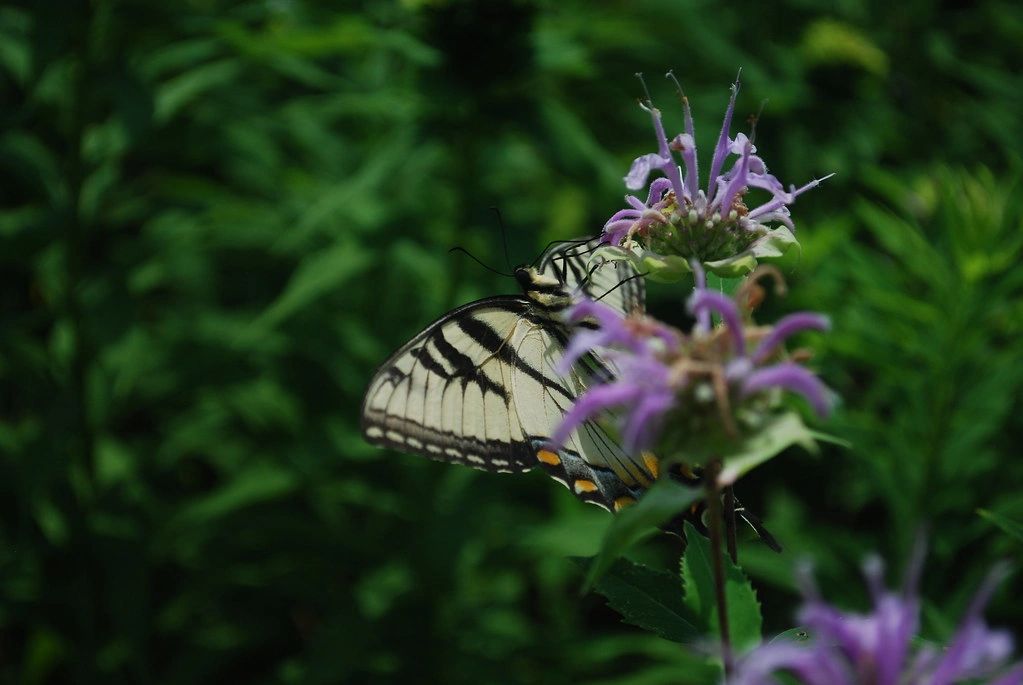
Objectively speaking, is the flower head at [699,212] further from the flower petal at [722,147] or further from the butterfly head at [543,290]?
the butterfly head at [543,290]

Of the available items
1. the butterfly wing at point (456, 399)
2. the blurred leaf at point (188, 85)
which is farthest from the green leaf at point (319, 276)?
the butterfly wing at point (456, 399)

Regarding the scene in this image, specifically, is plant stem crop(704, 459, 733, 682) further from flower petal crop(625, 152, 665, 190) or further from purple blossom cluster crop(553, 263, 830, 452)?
flower petal crop(625, 152, 665, 190)

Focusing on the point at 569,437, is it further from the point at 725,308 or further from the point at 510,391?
the point at 725,308

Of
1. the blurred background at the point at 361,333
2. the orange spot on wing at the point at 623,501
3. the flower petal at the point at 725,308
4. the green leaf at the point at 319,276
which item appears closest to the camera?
the flower petal at the point at 725,308

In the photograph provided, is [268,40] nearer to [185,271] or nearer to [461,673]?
[185,271]

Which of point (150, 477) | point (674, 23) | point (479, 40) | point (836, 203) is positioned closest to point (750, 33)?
point (674, 23)

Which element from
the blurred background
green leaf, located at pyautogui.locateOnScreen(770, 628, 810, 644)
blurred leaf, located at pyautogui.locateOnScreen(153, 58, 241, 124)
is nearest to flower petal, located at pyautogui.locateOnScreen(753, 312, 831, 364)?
green leaf, located at pyautogui.locateOnScreen(770, 628, 810, 644)
